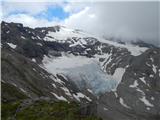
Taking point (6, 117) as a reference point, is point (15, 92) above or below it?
above

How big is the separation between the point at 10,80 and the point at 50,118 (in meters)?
138

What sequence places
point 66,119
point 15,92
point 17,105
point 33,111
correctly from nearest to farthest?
point 66,119
point 33,111
point 17,105
point 15,92

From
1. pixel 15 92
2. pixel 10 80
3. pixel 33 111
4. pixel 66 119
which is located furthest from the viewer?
pixel 10 80

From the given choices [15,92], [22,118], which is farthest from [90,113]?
[15,92]

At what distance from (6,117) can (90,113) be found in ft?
48.3

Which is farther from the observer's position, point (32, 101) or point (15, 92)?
point (15, 92)

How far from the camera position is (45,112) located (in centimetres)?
6838

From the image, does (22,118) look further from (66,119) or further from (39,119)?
(66,119)

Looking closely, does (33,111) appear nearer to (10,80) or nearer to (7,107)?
(7,107)

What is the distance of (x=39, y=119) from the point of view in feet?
205

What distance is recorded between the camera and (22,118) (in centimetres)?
6431

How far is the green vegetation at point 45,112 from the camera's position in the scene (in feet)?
209

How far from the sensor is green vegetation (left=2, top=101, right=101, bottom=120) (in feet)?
209

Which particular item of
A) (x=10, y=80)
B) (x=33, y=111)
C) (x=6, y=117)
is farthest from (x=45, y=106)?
(x=10, y=80)
